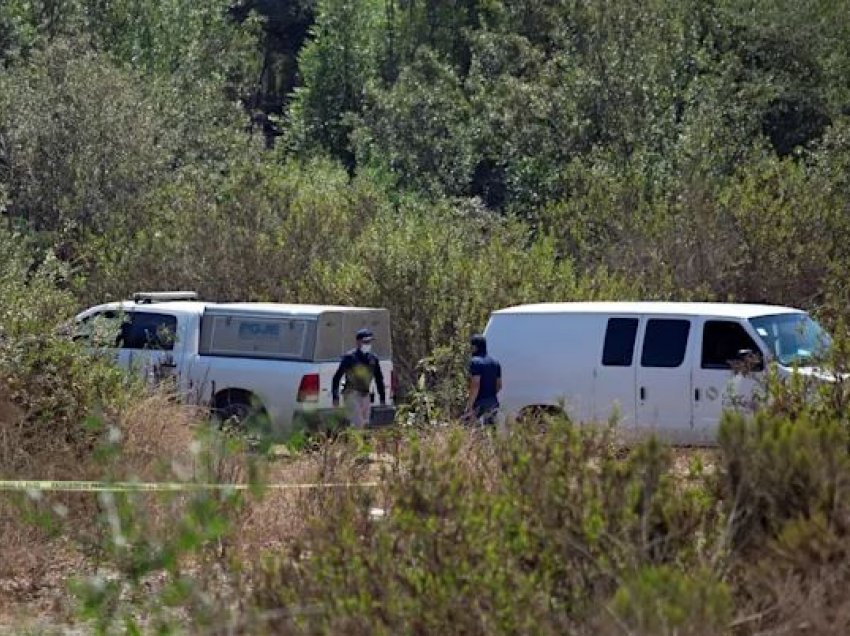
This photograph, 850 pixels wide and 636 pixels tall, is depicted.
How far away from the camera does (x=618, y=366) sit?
17094 millimetres

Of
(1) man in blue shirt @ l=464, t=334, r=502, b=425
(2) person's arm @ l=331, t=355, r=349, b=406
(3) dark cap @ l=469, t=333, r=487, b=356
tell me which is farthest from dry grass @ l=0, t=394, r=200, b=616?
(3) dark cap @ l=469, t=333, r=487, b=356

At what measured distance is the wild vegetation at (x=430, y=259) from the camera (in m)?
6.59

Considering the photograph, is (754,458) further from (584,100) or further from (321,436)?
(584,100)

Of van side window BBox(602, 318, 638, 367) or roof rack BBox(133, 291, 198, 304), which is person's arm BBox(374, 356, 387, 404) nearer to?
van side window BBox(602, 318, 638, 367)

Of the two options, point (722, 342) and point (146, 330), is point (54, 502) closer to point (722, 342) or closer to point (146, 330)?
point (722, 342)

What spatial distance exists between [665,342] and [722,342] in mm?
566

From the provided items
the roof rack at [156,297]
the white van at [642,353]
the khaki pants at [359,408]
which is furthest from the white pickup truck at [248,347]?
the white van at [642,353]

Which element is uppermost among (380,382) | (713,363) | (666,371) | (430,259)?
(430,259)

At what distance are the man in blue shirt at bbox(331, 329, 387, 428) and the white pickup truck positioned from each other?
54cm

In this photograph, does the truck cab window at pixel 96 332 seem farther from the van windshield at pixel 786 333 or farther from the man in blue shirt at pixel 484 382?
the van windshield at pixel 786 333

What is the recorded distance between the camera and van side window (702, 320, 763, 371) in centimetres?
1652

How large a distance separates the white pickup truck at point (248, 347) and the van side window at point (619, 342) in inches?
88.4

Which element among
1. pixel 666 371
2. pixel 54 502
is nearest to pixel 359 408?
pixel 666 371

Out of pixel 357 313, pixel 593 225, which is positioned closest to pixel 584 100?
pixel 593 225
